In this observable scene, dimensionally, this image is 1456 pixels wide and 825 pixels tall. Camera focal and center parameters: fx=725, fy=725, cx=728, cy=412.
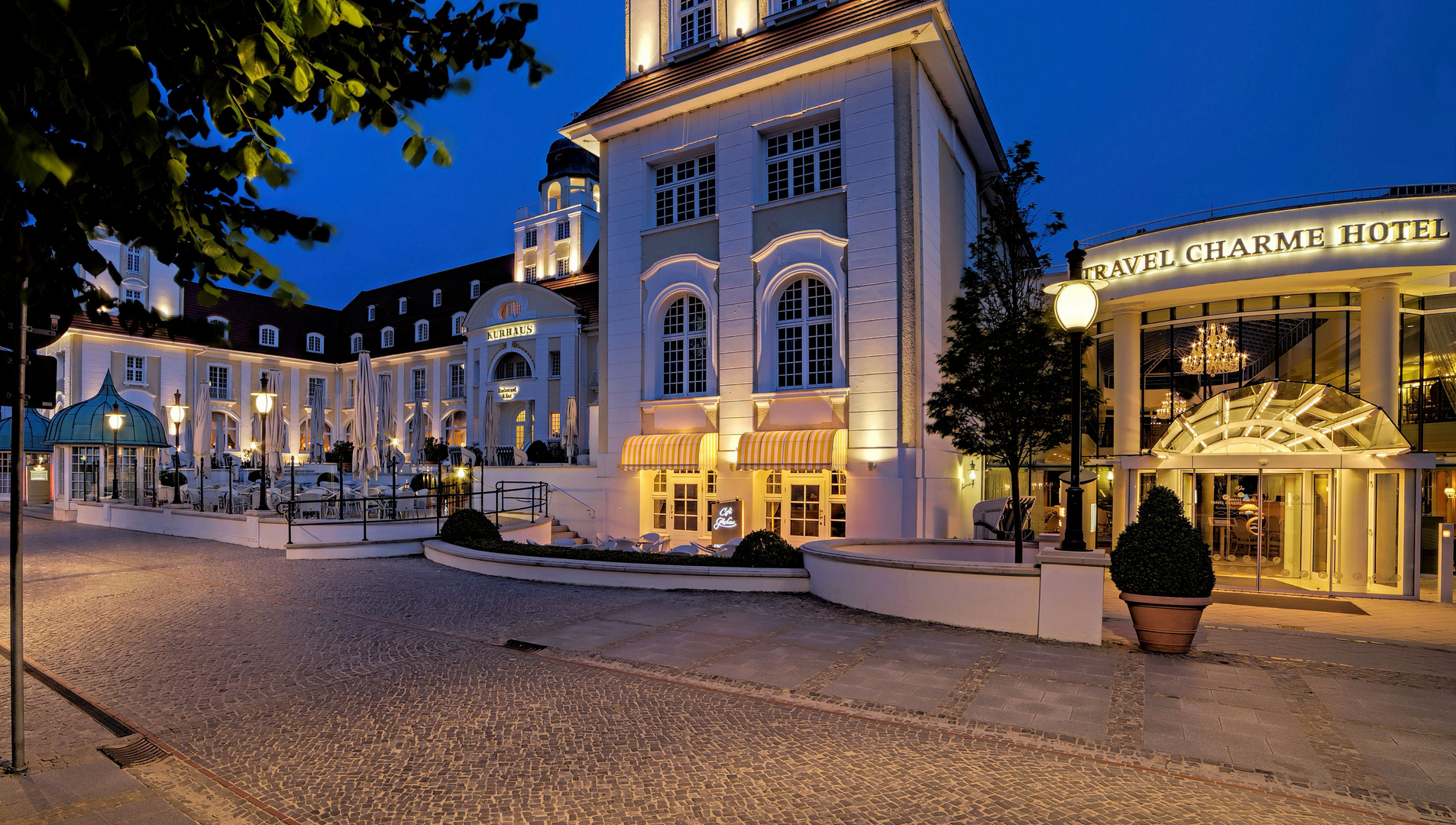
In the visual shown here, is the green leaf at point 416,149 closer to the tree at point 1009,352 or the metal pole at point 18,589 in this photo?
the metal pole at point 18,589

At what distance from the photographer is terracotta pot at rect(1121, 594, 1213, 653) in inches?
316

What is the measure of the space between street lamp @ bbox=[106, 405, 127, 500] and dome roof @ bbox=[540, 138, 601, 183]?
2782 centimetres

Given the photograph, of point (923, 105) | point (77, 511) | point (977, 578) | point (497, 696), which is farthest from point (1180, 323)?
point (77, 511)

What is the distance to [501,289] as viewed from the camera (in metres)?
39.2

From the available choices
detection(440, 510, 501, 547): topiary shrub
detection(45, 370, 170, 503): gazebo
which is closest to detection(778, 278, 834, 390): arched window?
detection(440, 510, 501, 547): topiary shrub

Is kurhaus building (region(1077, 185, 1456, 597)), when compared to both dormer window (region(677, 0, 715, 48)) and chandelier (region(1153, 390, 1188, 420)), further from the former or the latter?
dormer window (region(677, 0, 715, 48))

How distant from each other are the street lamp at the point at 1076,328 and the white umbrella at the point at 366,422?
18.9 m

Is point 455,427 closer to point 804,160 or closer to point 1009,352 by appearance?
point 804,160

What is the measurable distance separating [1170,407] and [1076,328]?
38.2ft

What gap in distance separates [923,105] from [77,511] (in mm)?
32154

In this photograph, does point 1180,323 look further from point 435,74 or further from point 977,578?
point 435,74

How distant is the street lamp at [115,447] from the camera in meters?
23.6

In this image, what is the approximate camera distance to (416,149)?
3.66 m

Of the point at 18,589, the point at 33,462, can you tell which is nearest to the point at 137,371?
the point at 33,462
